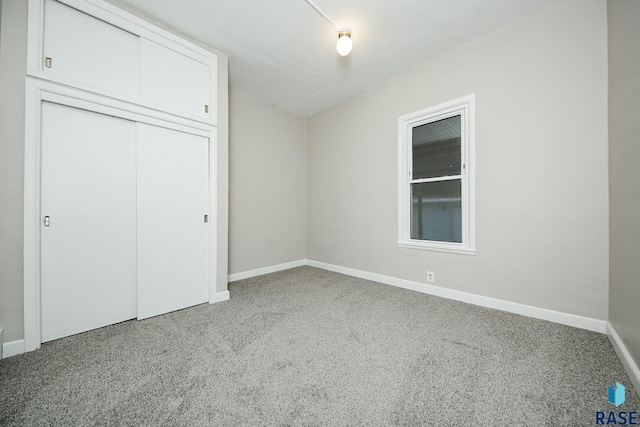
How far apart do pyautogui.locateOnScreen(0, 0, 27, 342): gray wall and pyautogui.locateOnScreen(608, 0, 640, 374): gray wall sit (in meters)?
3.95

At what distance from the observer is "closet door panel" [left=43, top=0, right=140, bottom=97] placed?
1817 millimetres

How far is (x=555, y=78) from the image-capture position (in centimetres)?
209

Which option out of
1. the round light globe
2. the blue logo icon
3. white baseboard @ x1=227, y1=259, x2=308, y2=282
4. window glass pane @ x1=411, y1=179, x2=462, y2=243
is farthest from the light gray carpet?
the round light globe

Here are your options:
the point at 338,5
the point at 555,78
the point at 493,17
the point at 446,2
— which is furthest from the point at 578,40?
the point at 338,5

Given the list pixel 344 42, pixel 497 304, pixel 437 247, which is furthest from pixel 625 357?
pixel 344 42

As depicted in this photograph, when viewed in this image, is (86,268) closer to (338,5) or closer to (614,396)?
(338,5)

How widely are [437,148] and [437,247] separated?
47.1 inches

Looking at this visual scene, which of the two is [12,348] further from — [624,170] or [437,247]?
Answer: [624,170]

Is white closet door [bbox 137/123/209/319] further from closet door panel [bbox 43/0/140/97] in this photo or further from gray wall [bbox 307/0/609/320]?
gray wall [bbox 307/0/609/320]

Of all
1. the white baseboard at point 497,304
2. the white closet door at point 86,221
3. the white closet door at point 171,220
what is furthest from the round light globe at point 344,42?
the white baseboard at point 497,304

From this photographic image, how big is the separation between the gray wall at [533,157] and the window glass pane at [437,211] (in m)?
0.23

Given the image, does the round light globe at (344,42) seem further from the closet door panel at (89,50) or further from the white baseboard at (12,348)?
the white baseboard at (12,348)

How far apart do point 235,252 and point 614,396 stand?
12.0 feet

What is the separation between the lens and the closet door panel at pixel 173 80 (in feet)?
7.31
